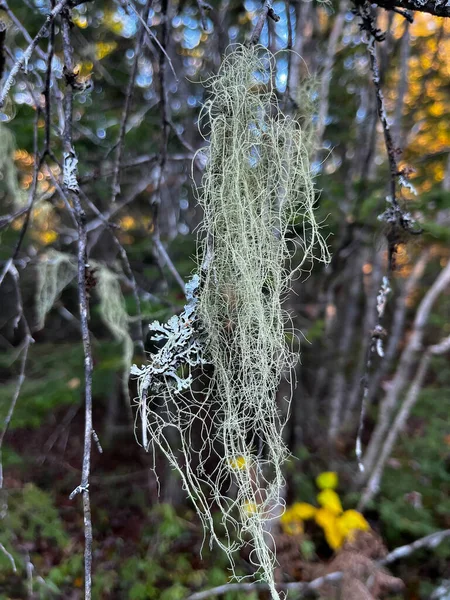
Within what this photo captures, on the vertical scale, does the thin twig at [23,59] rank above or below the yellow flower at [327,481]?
above

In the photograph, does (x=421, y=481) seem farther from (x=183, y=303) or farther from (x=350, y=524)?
(x=183, y=303)

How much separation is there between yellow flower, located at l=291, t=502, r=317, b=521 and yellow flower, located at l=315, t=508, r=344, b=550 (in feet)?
0.13

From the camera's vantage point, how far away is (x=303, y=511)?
2.57 m

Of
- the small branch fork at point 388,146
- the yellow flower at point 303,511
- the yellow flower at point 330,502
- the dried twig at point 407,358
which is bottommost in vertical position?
the yellow flower at point 303,511

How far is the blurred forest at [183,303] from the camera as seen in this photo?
1.95m

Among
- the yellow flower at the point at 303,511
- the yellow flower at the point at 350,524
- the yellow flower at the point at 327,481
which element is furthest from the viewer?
the yellow flower at the point at 327,481

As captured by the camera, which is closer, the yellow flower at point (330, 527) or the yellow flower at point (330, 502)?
the yellow flower at point (330, 527)

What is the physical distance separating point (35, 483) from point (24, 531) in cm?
78

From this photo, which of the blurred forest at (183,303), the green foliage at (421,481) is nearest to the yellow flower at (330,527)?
the blurred forest at (183,303)

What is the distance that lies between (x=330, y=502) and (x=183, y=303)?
1586 mm

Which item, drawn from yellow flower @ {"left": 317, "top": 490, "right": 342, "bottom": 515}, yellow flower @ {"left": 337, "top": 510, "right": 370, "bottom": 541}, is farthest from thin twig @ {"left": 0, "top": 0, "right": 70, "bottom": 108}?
yellow flower @ {"left": 317, "top": 490, "right": 342, "bottom": 515}

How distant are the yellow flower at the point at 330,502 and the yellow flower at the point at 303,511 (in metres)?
0.07

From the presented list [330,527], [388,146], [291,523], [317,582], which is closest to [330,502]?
[330,527]

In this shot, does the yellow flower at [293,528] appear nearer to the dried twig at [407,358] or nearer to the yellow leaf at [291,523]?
the yellow leaf at [291,523]
